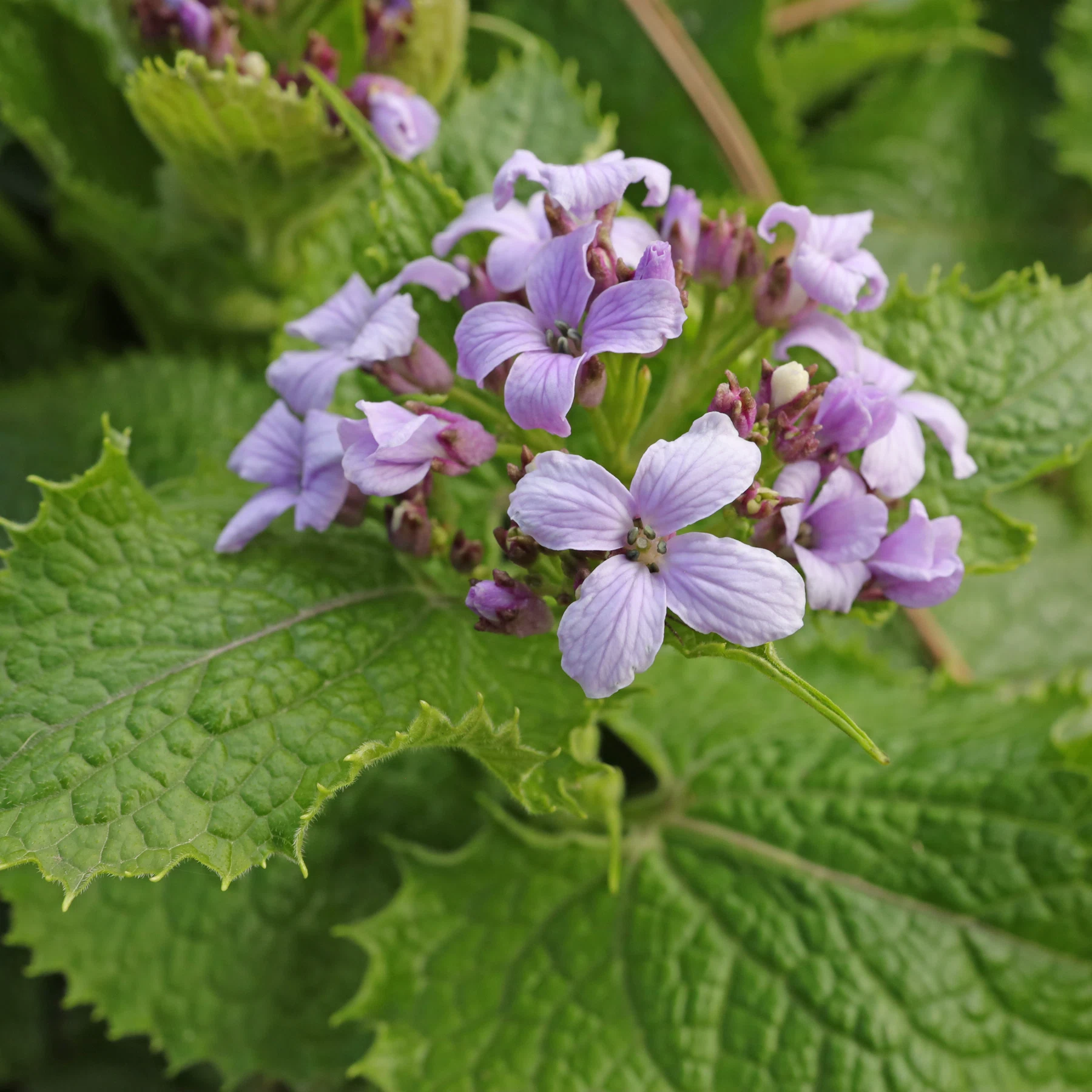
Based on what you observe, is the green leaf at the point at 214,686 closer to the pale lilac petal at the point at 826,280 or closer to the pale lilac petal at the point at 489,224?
the pale lilac petal at the point at 489,224

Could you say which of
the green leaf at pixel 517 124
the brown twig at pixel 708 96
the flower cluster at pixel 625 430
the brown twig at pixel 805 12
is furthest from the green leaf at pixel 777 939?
the brown twig at pixel 805 12

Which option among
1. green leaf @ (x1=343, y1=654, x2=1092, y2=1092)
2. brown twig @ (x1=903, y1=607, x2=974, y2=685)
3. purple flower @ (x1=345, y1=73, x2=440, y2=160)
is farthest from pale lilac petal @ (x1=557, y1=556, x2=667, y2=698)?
brown twig @ (x1=903, y1=607, x2=974, y2=685)

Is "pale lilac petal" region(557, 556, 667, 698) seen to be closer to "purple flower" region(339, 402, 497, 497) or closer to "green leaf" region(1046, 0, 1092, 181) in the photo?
"purple flower" region(339, 402, 497, 497)

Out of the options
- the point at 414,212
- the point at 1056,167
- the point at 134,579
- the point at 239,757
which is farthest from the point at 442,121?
the point at 1056,167

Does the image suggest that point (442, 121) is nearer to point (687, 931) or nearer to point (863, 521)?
point (863, 521)

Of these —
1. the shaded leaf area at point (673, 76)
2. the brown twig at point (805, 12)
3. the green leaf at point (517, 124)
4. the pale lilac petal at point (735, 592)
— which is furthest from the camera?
the brown twig at point (805, 12)
